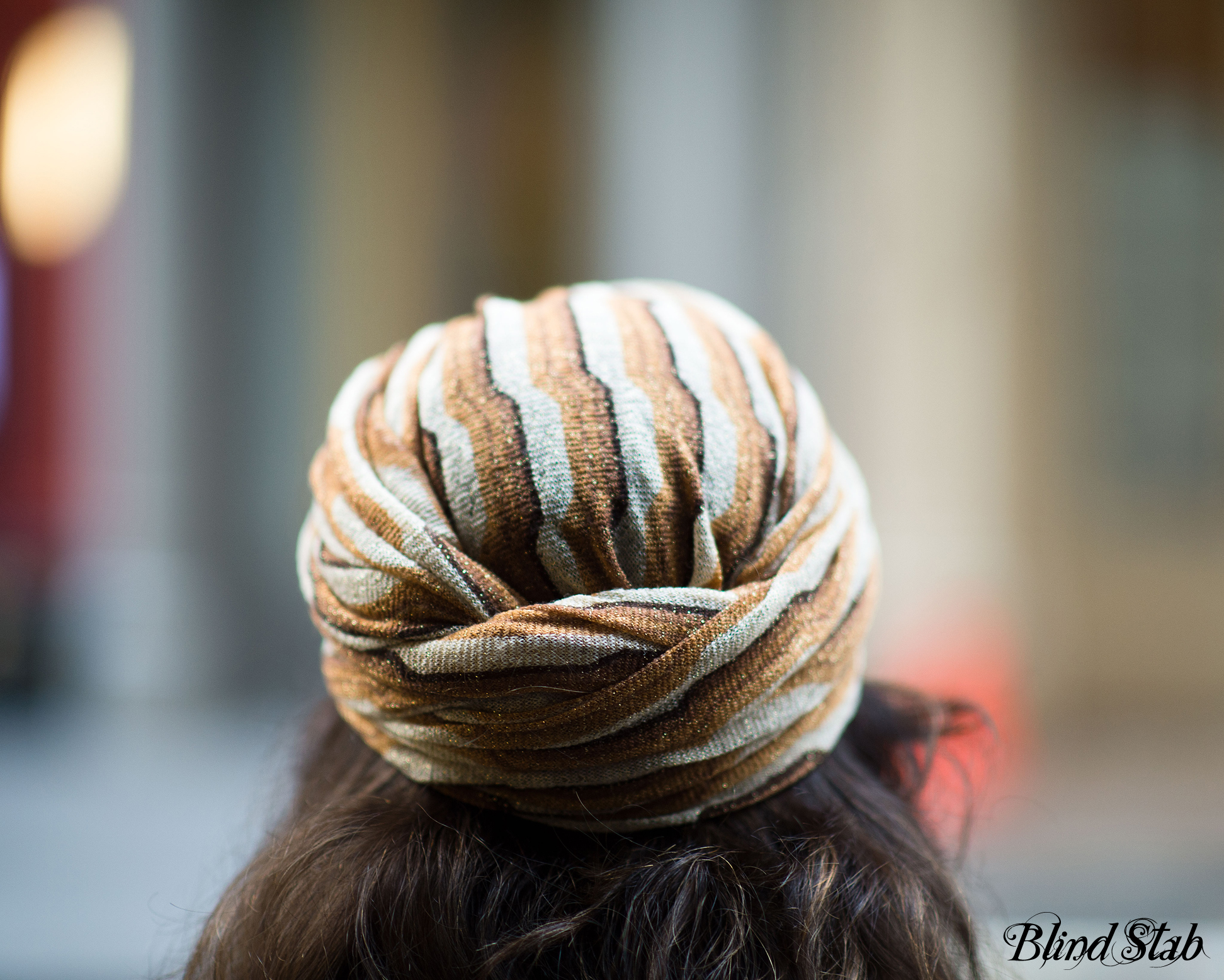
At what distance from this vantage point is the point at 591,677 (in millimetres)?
794

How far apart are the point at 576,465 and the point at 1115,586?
215 inches

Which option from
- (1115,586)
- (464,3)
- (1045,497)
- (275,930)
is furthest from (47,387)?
(1115,586)

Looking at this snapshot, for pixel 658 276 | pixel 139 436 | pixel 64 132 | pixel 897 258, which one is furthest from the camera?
pixel 897 258

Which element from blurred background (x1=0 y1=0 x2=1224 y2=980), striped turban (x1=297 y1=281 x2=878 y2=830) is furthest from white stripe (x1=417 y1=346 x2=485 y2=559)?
blurred background (x1=0 y1=0 x2=1224 y2=980)

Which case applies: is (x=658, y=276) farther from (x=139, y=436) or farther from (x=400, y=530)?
(x=400, y=530)

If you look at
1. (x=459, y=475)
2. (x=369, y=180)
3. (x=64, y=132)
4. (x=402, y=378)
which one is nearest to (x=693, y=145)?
(x=369, y=180)

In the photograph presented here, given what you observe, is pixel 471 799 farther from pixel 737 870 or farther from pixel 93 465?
pixel 93 465

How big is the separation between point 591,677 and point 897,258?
15.5 ft

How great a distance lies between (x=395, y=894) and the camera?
2.73ft

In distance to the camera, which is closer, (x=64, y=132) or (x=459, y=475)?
(x=459, y=475)

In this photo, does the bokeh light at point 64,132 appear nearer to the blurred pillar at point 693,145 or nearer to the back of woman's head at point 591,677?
the blurred pillar at point 693,145

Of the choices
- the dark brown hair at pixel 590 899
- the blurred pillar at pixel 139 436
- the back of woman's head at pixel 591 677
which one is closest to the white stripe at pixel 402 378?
the back of woman's head at pixel 591 677

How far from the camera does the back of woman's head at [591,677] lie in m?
0.80

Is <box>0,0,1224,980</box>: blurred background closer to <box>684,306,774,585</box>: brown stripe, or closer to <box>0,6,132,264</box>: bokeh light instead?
<box>0,6,132,264</box>: bokeh light
